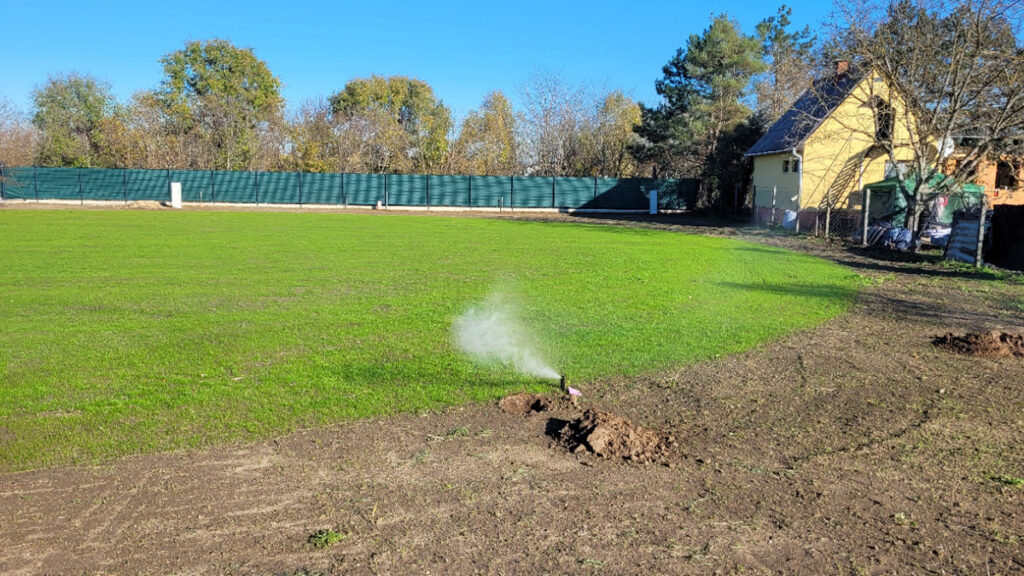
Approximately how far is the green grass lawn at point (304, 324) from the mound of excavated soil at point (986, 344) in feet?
5.72

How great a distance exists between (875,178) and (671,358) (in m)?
27.2

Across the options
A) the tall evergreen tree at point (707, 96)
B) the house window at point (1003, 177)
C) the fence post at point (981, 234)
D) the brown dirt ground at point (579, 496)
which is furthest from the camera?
the tall evergreen tree at point (707, 96)

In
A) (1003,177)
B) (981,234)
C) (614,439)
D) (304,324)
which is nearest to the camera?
(614,439)

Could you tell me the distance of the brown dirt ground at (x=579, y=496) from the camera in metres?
3.55

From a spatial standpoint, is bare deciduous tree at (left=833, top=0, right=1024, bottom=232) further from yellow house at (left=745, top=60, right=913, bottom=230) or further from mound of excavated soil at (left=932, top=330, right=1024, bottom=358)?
mound of excavated soil at (left=932, top=330, right=1024, bottom=358)

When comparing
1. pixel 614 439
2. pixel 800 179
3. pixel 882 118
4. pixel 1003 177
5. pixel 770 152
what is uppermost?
pixel 882 118

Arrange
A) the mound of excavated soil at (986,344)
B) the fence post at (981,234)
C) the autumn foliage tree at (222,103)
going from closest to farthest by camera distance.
A: 1. the mound of excavated soil at (986,344)
2. the fence post at (981,234)
3. the autumn foliage tree at (222,103)

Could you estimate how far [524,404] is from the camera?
5.97m

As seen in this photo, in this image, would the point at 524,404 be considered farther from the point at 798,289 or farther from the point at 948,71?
the point at 948,71

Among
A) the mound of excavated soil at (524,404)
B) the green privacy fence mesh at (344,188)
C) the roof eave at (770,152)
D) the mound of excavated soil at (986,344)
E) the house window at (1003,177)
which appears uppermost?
the roof eave at (770,152)

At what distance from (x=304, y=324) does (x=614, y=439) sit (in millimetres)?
5237

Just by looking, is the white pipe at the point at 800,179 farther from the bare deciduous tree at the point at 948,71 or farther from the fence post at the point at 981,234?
the fence post at the point at 981,234

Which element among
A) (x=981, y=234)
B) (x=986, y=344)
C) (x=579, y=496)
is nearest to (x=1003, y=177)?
(x=981, y=234)

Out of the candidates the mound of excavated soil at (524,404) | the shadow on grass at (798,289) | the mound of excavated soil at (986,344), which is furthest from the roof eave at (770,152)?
the mound of excavated soil at (524,404)
